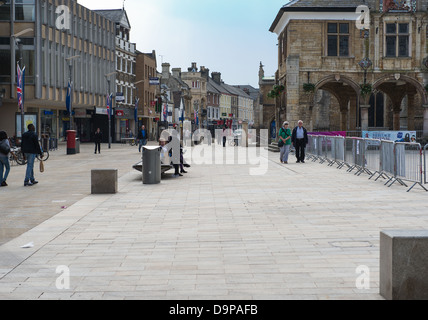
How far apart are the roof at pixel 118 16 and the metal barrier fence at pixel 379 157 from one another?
149ft

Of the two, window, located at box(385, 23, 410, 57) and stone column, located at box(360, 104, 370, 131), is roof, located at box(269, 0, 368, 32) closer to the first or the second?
window, located at box(385, 23, 410, 57)

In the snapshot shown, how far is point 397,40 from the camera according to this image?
3897cm

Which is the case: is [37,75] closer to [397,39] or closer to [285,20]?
[285,20]

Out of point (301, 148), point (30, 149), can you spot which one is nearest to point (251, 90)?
point (301, 148)

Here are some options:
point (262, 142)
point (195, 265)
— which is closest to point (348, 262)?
point (195, 265)

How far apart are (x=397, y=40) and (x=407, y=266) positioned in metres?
36.2

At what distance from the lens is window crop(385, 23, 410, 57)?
3884 centimetres

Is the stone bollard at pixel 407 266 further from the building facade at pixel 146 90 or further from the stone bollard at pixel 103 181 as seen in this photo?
the building facade at pixel 146 90

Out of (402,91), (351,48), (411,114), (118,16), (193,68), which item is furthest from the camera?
(193,68)

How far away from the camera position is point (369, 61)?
3838 cm

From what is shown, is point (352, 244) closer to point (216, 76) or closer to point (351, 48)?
point (351, 48)

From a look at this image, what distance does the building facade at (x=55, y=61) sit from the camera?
140 feet
